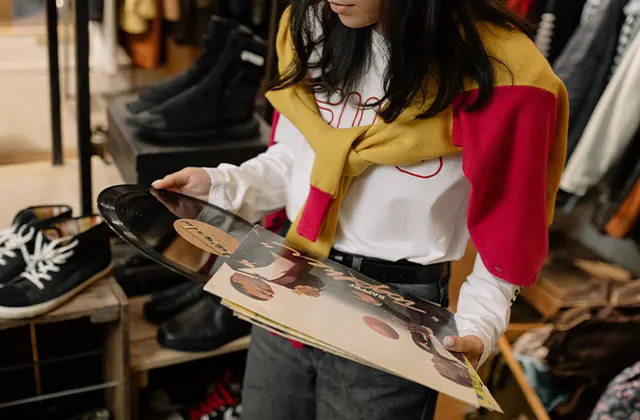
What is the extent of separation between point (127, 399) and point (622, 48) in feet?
3.87

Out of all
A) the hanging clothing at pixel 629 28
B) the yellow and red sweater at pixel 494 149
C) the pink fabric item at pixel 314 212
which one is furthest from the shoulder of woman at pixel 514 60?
the hanging clothing at pixel 629 28

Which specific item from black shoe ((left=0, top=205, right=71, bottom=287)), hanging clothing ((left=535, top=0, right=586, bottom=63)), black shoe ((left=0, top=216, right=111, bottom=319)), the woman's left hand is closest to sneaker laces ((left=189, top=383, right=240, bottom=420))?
black shoe ((left=0, top=216, right=111, bottom=319))

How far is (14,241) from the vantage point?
100 cm

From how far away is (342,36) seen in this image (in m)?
0.68

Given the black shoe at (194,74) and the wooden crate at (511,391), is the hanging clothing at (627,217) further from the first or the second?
the black shoe at (194,74)

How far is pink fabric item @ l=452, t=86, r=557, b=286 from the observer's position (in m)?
0.62

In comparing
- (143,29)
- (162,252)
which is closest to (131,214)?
(162,252)

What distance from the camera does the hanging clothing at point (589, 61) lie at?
130 cm

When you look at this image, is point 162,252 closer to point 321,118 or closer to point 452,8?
point 321,118

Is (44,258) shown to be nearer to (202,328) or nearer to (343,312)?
(202,328)

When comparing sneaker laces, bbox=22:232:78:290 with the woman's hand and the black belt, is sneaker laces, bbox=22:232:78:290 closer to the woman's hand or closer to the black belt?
the woman's hand

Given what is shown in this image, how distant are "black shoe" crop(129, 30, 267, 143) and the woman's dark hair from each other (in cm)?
42

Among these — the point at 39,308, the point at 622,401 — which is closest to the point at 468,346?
the point at 622,401

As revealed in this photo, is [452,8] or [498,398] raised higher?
[452,8]
